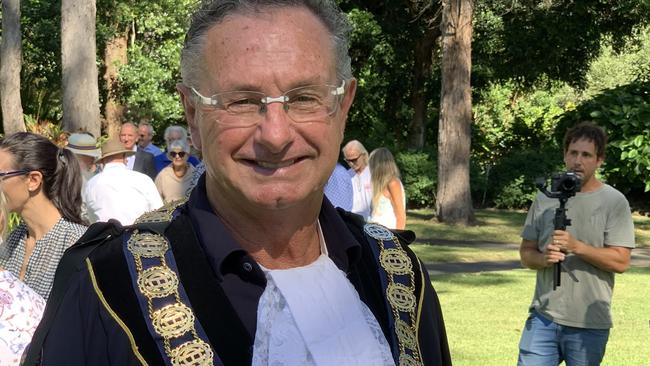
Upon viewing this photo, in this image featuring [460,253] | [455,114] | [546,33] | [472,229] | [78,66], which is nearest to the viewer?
[78,66]

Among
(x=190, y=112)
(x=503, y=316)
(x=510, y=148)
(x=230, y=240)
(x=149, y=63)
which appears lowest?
(x=503, y=316)

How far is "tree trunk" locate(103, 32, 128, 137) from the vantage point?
104 feet

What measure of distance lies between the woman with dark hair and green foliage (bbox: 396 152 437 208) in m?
22.8

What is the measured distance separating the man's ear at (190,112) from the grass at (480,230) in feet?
57.7

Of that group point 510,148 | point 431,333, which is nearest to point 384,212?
point 431,333

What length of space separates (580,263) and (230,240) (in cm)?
474

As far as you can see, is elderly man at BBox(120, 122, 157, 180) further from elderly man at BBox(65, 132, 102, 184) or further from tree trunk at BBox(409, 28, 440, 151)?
tree trunk at BBox(409, 28, 440, 151)

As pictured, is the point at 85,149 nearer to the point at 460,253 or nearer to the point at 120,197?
the point at 120,197

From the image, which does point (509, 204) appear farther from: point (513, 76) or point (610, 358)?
point (610, 358)

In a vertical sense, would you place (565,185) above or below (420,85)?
below

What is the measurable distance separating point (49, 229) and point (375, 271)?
326 centimetres

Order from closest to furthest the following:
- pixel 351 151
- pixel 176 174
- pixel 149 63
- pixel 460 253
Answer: pixel 176 174
pixel 351 151
pixel 460 253
pixel 149 63

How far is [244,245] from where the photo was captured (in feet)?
7.13

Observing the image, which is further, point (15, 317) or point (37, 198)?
point (37, 198)
